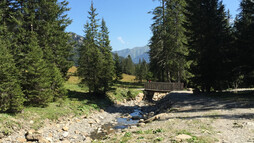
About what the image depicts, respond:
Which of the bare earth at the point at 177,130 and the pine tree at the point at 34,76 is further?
the pine tree at the point at 34,76

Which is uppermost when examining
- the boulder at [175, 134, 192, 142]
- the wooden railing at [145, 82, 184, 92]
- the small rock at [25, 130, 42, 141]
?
the wooden railing at [145, 82, 184, 92]

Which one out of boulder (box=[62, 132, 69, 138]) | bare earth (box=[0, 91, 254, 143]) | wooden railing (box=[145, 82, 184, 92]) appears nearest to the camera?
bare earth (box=[0, 91, 254, 143])

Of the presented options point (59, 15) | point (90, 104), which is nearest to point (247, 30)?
point (90, 104)

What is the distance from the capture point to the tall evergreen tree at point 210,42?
2008 centimetres

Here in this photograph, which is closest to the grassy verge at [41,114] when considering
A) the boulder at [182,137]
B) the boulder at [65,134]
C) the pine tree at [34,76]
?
the pine tree at [34,76]

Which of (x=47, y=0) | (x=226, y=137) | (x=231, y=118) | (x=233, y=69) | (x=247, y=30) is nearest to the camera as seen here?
(x=226, y=137)

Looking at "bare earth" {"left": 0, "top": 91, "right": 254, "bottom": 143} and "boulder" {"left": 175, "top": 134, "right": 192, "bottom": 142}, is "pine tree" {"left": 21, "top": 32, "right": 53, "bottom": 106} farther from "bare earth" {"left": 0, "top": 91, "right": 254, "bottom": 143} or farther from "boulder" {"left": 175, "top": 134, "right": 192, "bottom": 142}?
"boulder" {"left": 175, "top": 134, "right": 192, "bottom": 142}

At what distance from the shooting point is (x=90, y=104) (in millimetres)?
21891

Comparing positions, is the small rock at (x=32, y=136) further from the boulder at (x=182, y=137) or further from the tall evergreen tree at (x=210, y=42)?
the tall evergreen tree at (x=210, y=42)

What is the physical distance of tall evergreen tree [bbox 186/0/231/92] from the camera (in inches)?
790

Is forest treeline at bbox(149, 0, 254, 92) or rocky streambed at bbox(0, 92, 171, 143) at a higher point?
forest treeline at bbox(149, 0, 254, 92)

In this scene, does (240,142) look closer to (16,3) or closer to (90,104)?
(90,104)

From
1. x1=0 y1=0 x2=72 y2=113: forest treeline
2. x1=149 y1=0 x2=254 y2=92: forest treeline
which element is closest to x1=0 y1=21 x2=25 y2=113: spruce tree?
x1=0 y1=0 x2=72 y2=113: forest treeline

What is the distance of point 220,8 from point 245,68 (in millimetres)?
7916
